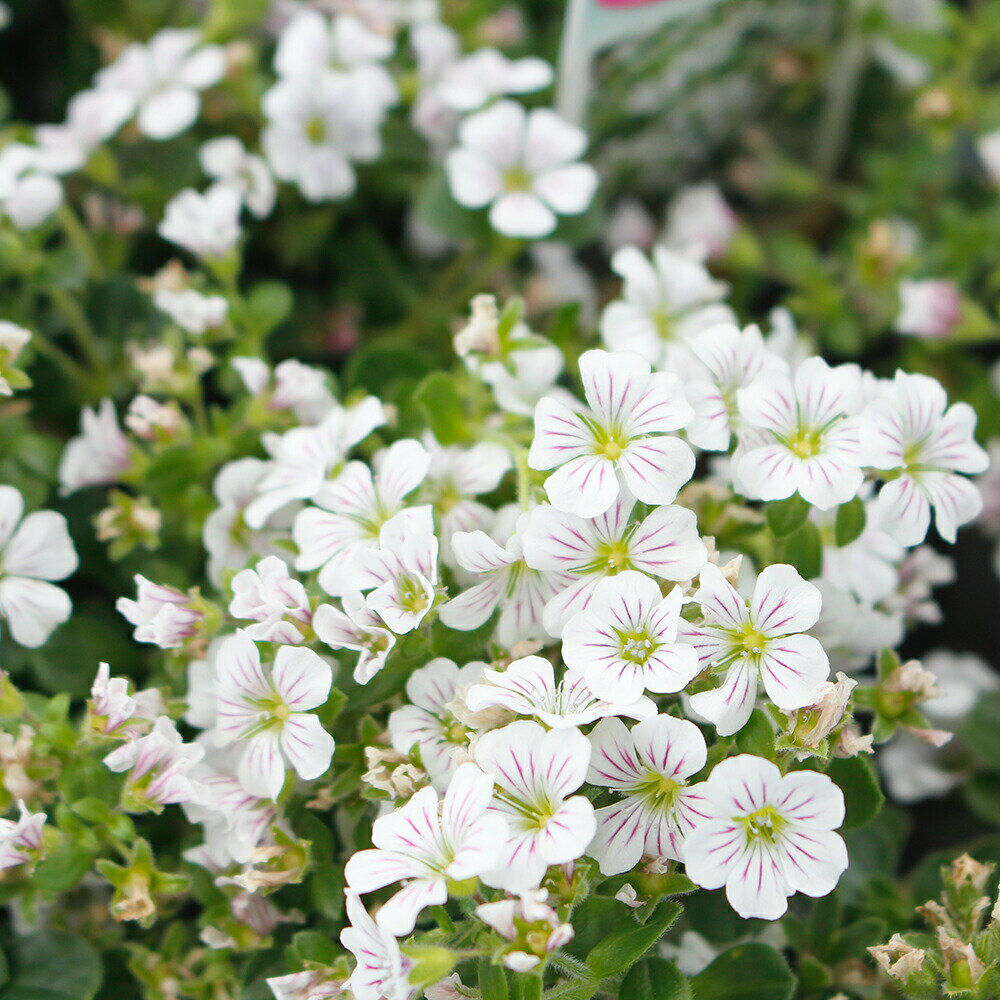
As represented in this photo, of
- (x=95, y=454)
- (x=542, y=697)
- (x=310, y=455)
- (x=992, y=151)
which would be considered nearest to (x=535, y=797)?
(x=542, y=697)

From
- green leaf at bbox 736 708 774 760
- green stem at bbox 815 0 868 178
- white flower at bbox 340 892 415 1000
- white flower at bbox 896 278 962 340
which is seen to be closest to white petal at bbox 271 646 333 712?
white flower at bbox 340 892 415 1000

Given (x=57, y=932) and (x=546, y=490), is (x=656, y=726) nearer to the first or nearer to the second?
(x=546, y=490)

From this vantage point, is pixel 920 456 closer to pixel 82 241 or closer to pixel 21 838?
pixel 21 838

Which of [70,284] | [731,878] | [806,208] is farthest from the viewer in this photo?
[806,208]

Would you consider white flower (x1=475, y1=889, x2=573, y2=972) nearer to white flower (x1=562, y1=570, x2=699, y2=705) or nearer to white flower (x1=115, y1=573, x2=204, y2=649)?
white flower (x1=562, y1=570, x2=699, y2=705)

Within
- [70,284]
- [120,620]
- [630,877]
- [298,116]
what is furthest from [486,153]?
[630,877]
